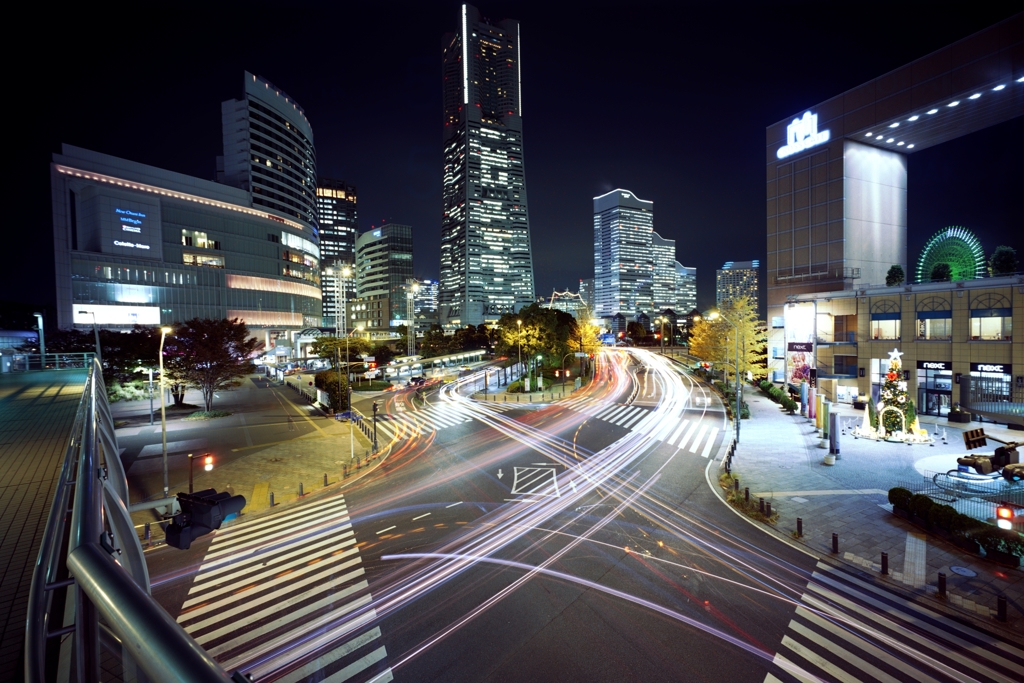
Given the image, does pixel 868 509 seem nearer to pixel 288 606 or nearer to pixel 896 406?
pixel 896 406

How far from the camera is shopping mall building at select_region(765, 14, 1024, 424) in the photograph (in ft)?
109

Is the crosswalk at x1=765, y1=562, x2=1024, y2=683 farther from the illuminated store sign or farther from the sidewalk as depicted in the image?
the illuminated store sign

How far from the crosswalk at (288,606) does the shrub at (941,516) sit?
1781 cm

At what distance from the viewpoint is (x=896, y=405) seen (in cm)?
2816

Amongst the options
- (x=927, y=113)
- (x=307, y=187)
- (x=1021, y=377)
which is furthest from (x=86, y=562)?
(x=307, y=187)

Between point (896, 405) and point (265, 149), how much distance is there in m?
119

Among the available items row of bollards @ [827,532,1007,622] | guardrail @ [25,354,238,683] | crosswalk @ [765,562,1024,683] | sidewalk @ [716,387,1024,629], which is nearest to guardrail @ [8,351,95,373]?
guardrail @ [25,354,238,683]

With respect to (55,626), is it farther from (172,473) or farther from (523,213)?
(523,213)

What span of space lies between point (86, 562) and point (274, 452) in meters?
30.9

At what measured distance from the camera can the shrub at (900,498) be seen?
16.7 meters

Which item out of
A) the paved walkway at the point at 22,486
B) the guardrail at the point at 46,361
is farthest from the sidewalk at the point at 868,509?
the guardrail at the point at 46,361

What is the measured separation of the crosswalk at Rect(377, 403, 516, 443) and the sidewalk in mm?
21015

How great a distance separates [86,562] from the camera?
1615 millimetres

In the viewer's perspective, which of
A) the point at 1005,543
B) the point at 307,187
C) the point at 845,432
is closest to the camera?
the point at 1005,543
